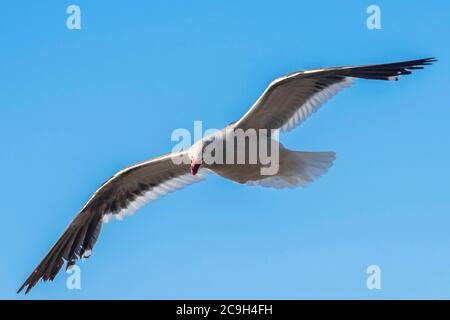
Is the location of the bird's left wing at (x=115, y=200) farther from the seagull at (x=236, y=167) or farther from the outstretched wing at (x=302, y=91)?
the outstretched wing at (x=302, y=91)

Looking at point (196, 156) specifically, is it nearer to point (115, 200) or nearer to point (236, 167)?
point (236, 167)

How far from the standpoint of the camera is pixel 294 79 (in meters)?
8.08

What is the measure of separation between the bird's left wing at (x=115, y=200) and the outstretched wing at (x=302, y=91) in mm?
1195

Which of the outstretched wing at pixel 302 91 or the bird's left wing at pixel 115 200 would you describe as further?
the bird's left wing at pixel 115 200

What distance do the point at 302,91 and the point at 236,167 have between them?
3.82 ft

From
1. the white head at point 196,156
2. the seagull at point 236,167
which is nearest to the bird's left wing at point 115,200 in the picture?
the seagull at point 236,167

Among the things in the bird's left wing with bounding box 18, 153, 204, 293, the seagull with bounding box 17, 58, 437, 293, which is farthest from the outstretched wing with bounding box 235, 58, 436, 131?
the bird's left wing with bounding box 18, 153, 204, 293

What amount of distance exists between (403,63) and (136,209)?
386 cm

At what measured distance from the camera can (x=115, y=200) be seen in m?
9.56

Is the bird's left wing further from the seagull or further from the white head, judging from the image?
the white head

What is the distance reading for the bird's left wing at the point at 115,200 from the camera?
916 cm

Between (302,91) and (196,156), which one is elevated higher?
(302,91)

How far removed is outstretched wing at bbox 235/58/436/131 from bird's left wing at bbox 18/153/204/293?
1195 mm

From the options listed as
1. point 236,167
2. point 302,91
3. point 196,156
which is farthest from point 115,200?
point 302,91
